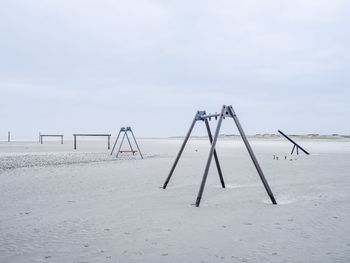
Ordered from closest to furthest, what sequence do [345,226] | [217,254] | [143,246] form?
[217,254]
[143,246]
[345,226]

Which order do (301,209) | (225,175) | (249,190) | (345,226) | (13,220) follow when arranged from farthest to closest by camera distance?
(225,175)
(249,190)
(301,209)
(13,220)
(345,226)

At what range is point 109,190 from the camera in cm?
1218

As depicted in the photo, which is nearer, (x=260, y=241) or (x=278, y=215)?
(x=260, y=241)

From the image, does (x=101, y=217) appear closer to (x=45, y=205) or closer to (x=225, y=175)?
(x=45, y=205)

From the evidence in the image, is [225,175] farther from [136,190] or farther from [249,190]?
[136,190]

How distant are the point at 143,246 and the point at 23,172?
12.4 metres

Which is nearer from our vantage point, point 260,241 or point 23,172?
point 260,241

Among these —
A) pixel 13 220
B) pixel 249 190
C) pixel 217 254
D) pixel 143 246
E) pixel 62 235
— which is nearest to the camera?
pixel 217 254

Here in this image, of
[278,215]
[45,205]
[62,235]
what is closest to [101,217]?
[62,235]

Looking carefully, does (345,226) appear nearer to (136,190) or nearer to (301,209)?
(301,209)

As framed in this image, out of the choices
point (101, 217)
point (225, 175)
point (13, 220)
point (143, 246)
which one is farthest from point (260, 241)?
point (225, 175)

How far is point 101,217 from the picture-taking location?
27.5ft

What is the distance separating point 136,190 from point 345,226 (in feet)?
21.7

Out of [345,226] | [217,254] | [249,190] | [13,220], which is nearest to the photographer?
[217,254]
